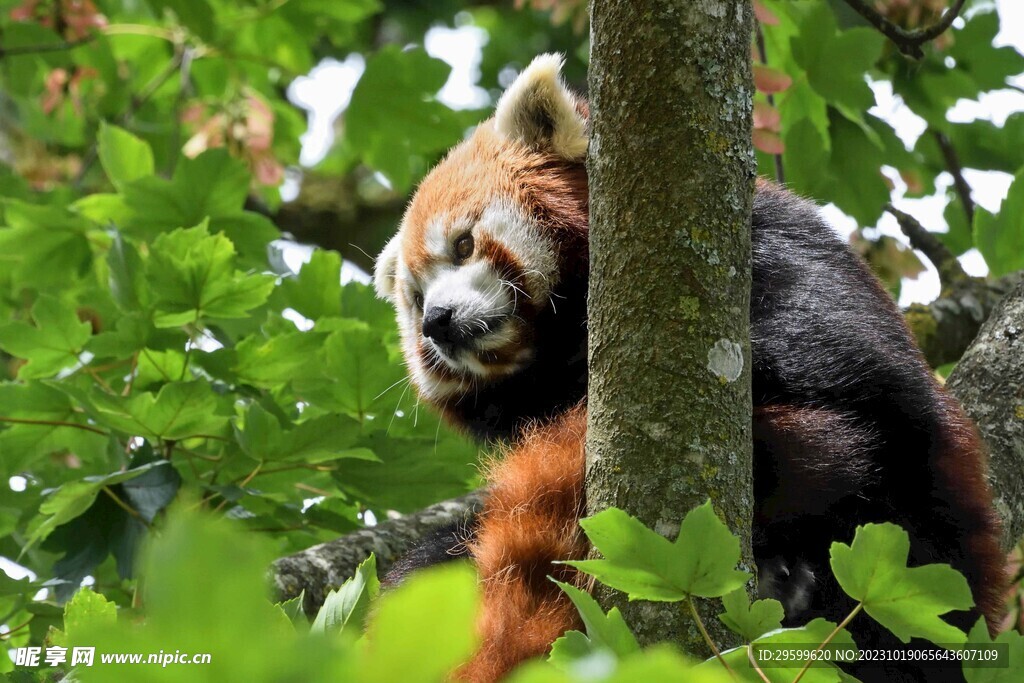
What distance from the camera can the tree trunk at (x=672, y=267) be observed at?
4.42 ft

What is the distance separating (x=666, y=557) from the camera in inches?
40.5

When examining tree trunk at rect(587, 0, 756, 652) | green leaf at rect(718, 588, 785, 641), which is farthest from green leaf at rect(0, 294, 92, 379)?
green leaf at rect(718, 588, 785, 641)

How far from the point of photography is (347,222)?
7.40 m

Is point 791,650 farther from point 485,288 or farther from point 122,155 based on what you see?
point 122,155

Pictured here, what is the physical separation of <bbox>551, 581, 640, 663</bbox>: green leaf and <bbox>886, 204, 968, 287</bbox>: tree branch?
282cm

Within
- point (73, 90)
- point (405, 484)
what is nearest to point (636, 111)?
point (405, 484)

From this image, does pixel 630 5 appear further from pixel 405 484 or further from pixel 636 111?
pixel 405 484

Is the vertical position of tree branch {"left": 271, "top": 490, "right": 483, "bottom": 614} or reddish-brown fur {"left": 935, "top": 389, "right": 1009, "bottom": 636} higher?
reddish-brown fur {"left": 935, "top": 389, "right": 1009, "bottom": 636}

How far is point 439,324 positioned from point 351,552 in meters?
0.68

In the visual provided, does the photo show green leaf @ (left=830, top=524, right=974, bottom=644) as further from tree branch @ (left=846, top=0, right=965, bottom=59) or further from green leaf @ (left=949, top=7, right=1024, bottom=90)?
green leaf @ (left=949, top=7, right=1024, bottom=90)

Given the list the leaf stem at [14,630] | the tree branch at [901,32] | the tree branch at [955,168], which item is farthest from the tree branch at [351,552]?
the tree branch at [955,168]

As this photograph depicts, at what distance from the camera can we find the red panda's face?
107 inches

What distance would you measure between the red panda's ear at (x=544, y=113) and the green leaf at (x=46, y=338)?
137 centimetres

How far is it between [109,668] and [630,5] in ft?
3.88
